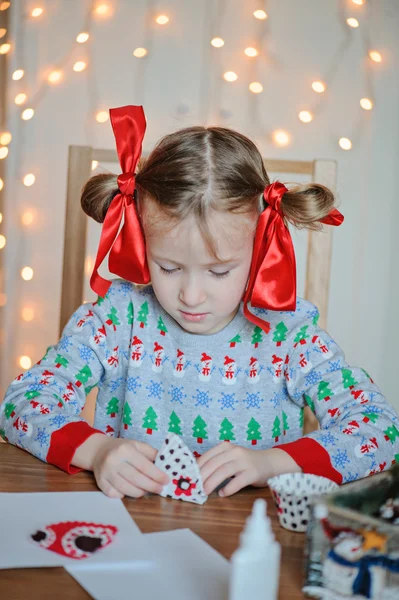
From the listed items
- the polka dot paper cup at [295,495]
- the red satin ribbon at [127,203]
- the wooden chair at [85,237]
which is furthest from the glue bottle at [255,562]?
the wooden chair at [85,237]

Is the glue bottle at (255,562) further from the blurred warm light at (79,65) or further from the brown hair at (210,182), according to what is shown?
the blurred warm light at (79,65)

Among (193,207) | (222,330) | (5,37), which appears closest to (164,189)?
(193,207)

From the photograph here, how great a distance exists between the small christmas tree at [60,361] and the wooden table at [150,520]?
0.19 metres

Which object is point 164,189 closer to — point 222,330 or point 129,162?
point 129,162

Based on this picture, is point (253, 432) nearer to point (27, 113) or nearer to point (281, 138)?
point (281, 138)

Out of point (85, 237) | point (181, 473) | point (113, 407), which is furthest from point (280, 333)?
point (85, 237)

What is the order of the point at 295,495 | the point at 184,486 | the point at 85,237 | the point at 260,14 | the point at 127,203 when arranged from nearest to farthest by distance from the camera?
the point at 295,495, the point at 184,486, the point at 127,203, the point at 85,237, the point at 260,14

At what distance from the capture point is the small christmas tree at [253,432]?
53.2 inches

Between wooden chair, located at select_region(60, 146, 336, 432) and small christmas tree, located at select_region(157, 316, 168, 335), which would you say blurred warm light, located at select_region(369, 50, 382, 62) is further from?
small christmas tree, located at select_region(157, 316, 168, 335)

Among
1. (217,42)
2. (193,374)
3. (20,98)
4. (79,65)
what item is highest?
(217,42)

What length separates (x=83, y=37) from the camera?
7.73 feet

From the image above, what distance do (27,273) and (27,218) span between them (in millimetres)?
186

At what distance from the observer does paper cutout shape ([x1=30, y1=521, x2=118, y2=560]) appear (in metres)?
0.76

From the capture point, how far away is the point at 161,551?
77cm
